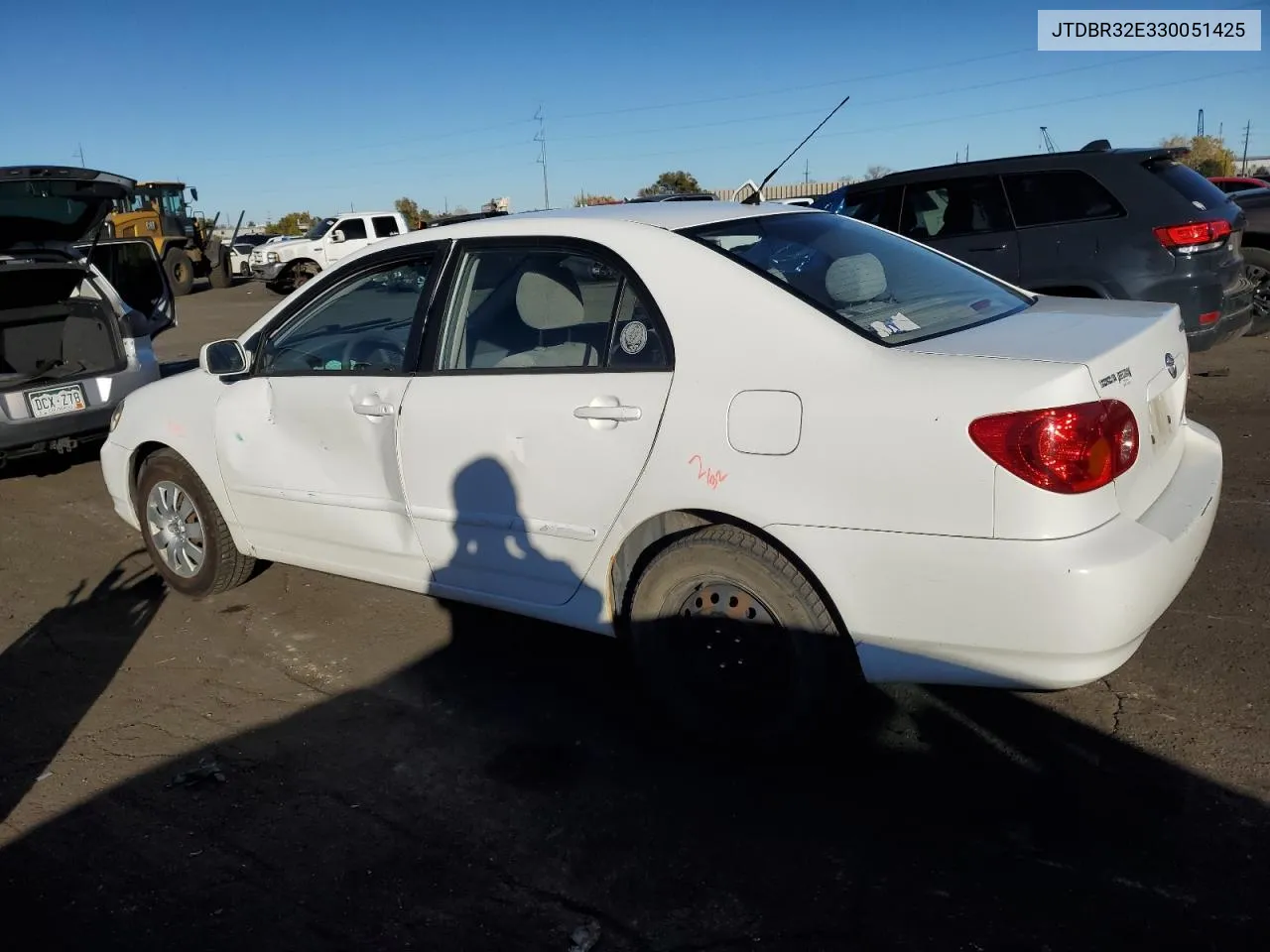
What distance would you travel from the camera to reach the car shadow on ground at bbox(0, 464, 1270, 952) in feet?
8.47

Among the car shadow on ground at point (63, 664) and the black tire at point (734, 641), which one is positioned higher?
the black tire at point (734, 641)

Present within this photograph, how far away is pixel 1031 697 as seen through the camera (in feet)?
11.9

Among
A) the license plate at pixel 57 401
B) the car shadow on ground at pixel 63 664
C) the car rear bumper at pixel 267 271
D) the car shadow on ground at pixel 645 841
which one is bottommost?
the car shadow on ground at pixel 645 841

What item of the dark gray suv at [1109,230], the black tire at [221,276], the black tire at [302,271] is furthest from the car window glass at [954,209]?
the black tire at [221,276]

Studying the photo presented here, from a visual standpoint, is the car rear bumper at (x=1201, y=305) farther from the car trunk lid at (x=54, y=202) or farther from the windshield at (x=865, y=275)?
the car trunk lid at (x=54, y=202)

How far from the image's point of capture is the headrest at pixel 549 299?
3602 mm

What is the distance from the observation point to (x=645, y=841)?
2957 millimetres

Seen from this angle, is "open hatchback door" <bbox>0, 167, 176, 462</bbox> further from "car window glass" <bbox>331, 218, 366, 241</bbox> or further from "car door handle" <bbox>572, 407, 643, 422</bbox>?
"car window glass" <bbox>331, 218, 366, 241</bbox>

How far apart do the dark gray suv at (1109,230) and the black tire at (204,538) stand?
4.26m

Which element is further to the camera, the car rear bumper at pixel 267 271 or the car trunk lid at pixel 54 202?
the car rear bumper at pixel 267 271

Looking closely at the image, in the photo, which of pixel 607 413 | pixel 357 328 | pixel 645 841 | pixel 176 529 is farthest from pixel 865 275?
pixel 176 529

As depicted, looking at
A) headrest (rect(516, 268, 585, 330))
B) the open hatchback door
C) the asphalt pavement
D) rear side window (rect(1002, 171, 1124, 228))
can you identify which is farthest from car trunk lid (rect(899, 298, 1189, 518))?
the open hatchback door

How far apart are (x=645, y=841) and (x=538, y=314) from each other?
1798mm

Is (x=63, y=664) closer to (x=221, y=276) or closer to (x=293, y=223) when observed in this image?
(x=221, y=276)
